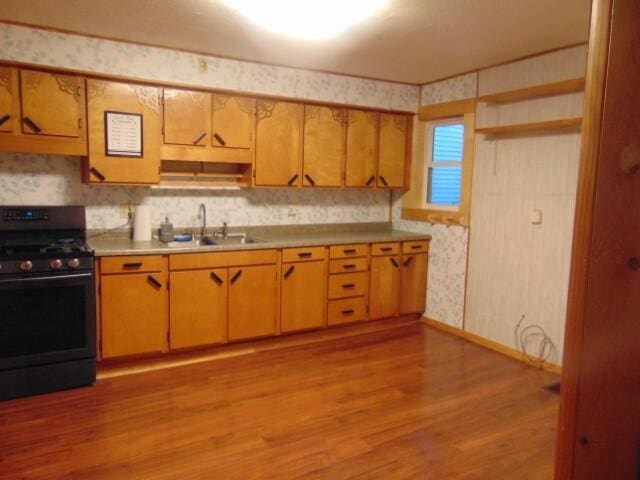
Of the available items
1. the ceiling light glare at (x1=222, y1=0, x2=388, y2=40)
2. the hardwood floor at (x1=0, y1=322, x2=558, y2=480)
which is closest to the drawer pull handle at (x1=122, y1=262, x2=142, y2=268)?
the hardwood floor at (x1=0, y1=322, x2=558, y2=480)

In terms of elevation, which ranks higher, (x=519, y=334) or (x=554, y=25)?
(x=554, y=25)

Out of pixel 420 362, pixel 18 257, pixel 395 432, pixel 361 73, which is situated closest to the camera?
pixel 395 432

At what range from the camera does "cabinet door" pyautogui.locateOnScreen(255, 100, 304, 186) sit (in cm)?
411

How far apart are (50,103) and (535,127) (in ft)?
11.4

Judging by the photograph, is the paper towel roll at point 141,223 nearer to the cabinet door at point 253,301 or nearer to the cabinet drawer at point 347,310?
the cabinet door at point 253,301

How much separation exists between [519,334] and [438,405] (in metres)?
1.25

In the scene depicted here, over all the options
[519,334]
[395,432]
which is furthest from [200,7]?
[519,334]

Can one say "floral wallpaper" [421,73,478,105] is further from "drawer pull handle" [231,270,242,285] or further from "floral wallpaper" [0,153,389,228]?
"drawer pull handle" [231,270,242,285]

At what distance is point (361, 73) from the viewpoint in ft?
14.5

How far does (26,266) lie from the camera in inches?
117

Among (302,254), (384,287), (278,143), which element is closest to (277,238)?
(302,254)

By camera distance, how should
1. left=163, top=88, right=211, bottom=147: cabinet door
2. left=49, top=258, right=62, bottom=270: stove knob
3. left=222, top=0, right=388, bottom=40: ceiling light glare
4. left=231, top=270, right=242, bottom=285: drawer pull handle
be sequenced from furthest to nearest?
left=231, top=270, right=242, bottom=285: drawer pull handle < left=163, top=88, right=211, bottom=147: cabinet door < left=49, top=258, right=62, bottom=270: stove knob < left=222, top=0, right=388, bottom=40: ceiling light glare

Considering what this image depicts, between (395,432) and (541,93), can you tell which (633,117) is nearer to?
(395,432)

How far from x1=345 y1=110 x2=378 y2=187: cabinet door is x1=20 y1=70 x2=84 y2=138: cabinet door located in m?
2.31
